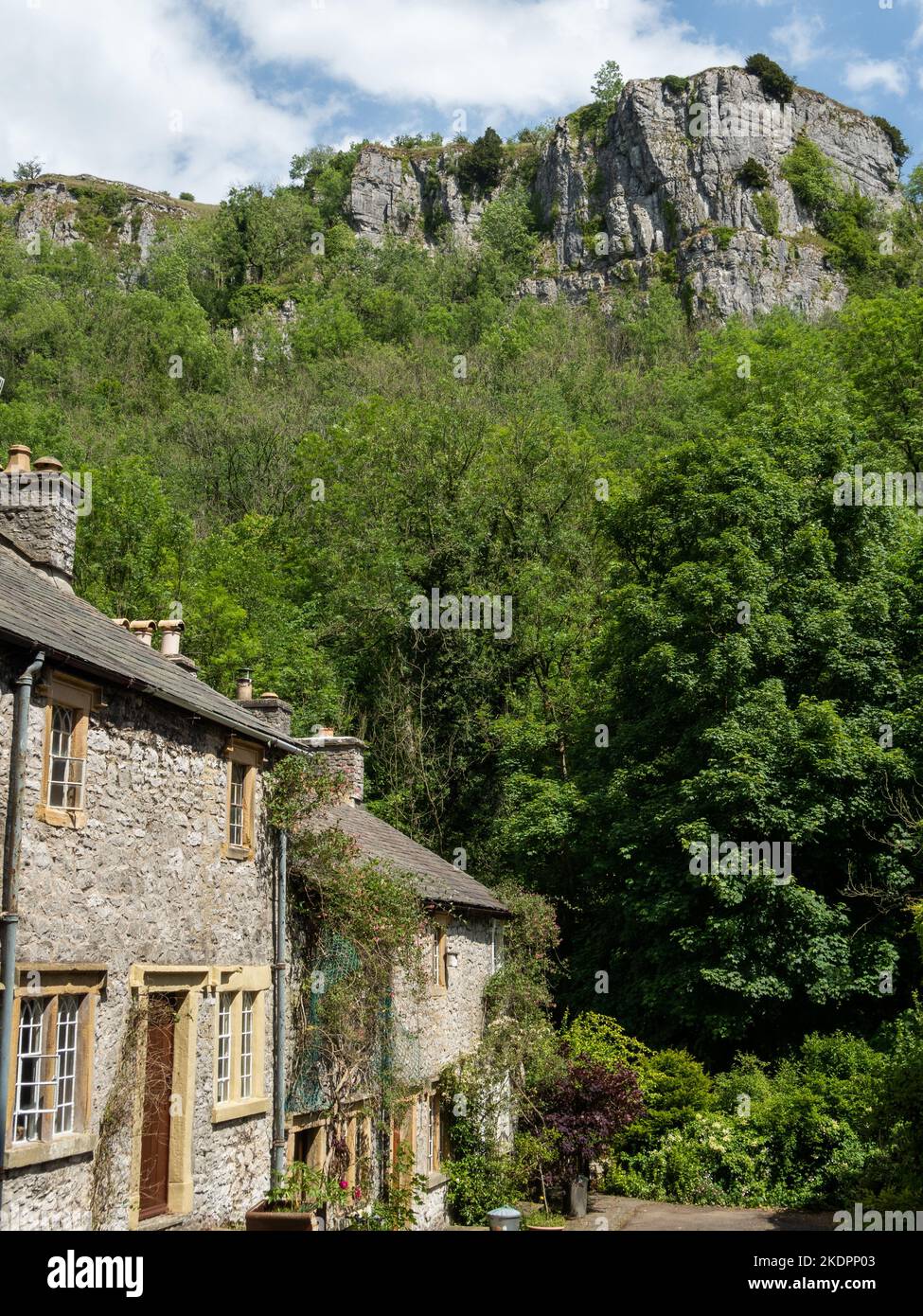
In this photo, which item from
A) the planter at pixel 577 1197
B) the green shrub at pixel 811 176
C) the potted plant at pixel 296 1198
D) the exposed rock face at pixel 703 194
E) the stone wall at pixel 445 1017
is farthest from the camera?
the green shrub at pixel 811 176

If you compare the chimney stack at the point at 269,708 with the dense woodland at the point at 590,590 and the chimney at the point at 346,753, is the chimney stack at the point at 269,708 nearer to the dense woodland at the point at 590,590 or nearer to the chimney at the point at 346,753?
the chimney at the point at 346,753

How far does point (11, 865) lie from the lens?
8.96 m

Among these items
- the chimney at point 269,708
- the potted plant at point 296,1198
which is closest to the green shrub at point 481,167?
the chimney at point 269,708

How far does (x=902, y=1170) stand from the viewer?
14648 mm

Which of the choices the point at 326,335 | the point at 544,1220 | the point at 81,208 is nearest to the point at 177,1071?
the point at 544,1220

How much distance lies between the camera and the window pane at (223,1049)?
12492 mm

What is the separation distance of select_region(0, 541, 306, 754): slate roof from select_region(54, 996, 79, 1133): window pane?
282 cm

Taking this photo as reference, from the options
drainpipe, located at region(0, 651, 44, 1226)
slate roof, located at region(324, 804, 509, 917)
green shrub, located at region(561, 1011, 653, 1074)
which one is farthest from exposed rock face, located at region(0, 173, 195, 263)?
drainpipe, located at region(0, 651, 44, 1226)

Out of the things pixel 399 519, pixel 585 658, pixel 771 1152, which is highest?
pixel 399 519

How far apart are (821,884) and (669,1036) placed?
15.5 feet

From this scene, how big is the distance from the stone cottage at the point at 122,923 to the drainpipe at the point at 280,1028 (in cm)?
7

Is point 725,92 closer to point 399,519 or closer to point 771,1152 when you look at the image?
point 399,519

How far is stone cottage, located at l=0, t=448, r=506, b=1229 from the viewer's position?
9.20 metres
